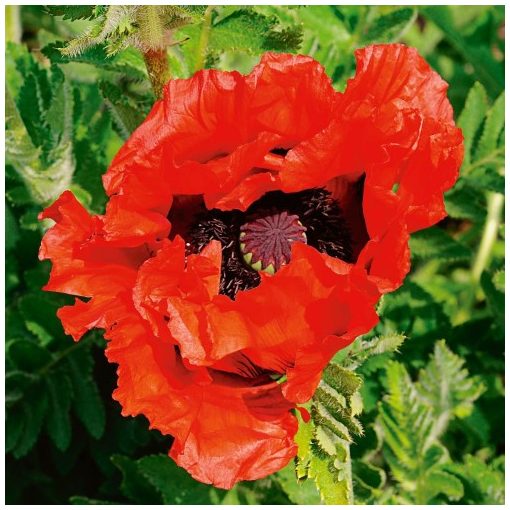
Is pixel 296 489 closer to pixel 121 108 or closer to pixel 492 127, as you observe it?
pixel 121 108

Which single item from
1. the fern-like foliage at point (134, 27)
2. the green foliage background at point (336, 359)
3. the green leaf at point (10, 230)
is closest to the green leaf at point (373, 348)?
the green foliage background at point (336, 359)

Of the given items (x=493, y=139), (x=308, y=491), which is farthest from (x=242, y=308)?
(x=493, y=139)

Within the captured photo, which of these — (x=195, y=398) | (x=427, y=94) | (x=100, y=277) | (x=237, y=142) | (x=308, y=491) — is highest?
(x=427, y=94)

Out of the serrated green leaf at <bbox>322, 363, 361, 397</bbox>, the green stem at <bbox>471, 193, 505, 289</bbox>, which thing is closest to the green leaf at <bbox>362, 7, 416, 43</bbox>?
the green stem at <bbox>471, 193, 505, 289</bbox>

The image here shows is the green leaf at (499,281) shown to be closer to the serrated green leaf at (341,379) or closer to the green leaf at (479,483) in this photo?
the green leaf at (479,483)

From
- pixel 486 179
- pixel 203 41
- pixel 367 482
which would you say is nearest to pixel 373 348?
pixel 367 482

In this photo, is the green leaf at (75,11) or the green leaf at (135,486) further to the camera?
the green leaf at (135,486)

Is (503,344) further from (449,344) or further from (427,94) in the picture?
(427,94)
